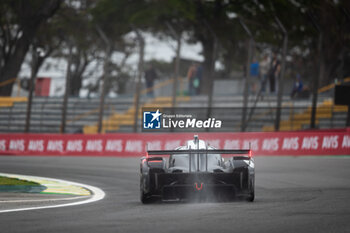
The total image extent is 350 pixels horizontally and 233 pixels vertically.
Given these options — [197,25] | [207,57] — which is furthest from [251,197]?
[207,57]

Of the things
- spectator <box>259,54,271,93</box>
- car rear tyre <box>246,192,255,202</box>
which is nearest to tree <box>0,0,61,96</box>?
spectator <box>259,54,271,93</box>

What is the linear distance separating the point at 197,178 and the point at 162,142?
51.4ft

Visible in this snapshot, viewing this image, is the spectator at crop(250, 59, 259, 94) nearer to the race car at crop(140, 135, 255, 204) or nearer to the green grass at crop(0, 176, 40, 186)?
the green grass at crop(0, 176, 40, 186)

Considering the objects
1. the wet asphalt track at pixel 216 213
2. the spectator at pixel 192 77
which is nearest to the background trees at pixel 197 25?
the spectator at pixel 192 77

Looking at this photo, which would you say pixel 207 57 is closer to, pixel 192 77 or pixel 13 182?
pixel 192 77

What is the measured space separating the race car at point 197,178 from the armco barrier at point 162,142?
8.72m

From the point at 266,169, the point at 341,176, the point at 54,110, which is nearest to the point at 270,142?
the point at 266,169

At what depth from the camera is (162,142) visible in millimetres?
26094

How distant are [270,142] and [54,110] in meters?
15.0

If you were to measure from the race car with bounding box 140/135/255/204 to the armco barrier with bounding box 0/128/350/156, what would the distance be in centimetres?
872

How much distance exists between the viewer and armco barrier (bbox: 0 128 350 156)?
22.7 metres

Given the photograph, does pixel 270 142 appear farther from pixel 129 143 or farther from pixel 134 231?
pixel 134 231

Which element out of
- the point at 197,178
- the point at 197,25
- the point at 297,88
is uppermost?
the point at 197,25

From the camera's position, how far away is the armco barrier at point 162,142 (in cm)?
2269
